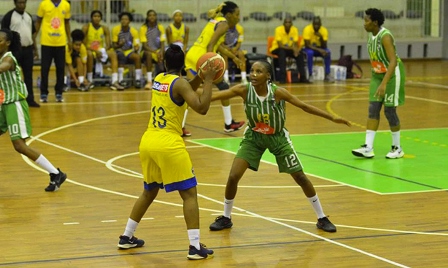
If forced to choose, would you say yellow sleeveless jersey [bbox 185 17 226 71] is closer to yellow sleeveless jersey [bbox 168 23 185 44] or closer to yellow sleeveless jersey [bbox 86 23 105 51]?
yellow sleeveless jersey [bbox 86 23 105 51]

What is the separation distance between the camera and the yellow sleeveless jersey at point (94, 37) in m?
22.2

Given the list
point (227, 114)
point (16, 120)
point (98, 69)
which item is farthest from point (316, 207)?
point (98, 69)

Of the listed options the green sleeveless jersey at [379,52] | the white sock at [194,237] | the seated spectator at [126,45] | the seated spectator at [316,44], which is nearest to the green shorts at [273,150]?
the white sock at [194,237]

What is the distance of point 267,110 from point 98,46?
13.7 meters

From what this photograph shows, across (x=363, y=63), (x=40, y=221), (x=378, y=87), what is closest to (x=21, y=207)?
(x=40, y=221)

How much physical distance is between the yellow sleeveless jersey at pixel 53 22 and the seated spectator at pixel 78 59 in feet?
5.11

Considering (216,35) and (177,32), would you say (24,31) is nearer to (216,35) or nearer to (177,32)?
(177,32)

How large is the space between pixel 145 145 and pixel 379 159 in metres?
6.01

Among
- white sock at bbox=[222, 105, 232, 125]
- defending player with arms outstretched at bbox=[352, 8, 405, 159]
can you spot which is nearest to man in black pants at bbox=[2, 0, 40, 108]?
white sock at bbox=[222, 105, 232, 125]

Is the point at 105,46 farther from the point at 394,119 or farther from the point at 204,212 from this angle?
the point at 204,212

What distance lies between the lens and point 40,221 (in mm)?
9672

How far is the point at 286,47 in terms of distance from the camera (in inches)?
952

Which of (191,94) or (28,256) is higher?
(191,94)

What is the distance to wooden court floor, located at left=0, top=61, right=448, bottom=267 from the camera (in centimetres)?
826
